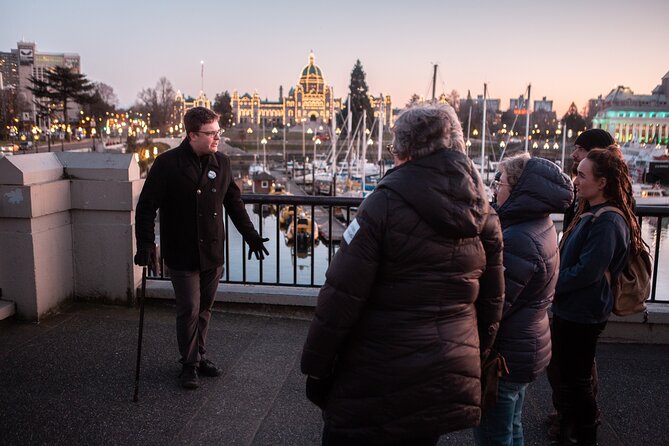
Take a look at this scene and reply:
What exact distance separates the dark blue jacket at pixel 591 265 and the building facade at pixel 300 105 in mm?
163307

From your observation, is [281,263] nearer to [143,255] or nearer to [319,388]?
[143,255]

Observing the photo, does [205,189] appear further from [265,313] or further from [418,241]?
[418,241]

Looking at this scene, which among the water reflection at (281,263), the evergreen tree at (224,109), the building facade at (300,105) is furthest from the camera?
the building facade at (300,105)

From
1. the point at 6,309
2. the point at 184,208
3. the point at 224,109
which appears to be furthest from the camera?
the point at 224,109

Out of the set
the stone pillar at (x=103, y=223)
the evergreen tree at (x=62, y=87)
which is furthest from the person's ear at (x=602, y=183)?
the evergreen tree at (x=62, y=87)

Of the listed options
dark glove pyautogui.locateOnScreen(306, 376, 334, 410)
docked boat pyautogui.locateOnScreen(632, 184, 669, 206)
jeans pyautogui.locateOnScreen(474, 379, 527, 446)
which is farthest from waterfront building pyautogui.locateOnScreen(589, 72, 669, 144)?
dark glove pyautogui.locateOnScreen(306, 376, 334, 410)

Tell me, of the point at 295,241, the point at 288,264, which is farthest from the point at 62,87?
the point at 295,241

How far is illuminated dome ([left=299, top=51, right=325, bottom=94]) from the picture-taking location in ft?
570

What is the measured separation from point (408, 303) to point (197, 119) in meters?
2.60

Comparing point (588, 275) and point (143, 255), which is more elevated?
point (588, 275)

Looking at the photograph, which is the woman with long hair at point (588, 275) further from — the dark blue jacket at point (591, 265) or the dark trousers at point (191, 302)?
the dark trousers at point (191, 302)

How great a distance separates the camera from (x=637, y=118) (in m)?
161

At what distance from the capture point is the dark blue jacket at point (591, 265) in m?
3.44

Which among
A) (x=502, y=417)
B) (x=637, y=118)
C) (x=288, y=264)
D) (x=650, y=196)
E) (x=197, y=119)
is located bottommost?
(x=288, y=264)
